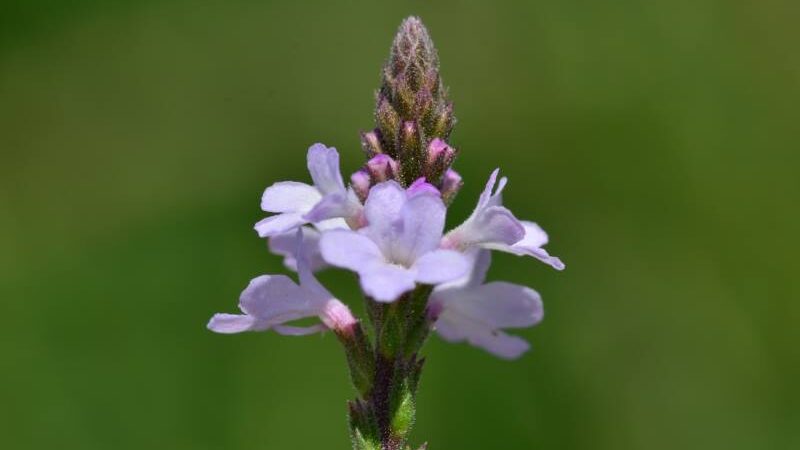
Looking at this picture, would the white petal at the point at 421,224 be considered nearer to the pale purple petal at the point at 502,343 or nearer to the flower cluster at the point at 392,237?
the flower cluster at the point at 392,237

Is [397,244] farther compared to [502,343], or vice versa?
[502,343]

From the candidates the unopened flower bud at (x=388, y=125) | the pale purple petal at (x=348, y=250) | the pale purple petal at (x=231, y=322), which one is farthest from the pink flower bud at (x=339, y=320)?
the unopened flower bud at (x=388, y=125)

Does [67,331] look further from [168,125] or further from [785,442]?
[785,442]

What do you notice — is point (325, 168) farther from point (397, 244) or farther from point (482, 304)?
point (482, 304)

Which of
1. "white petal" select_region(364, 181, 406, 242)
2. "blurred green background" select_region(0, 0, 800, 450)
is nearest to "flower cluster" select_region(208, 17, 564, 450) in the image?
"white petal" select_region(364, 181, 406, 242)

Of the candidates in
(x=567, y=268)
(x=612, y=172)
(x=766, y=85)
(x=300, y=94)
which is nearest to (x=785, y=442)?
(x=567, y=268)

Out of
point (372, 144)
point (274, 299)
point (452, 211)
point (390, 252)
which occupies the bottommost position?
point (452, 211)

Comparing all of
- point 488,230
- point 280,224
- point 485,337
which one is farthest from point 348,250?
point 485,337
